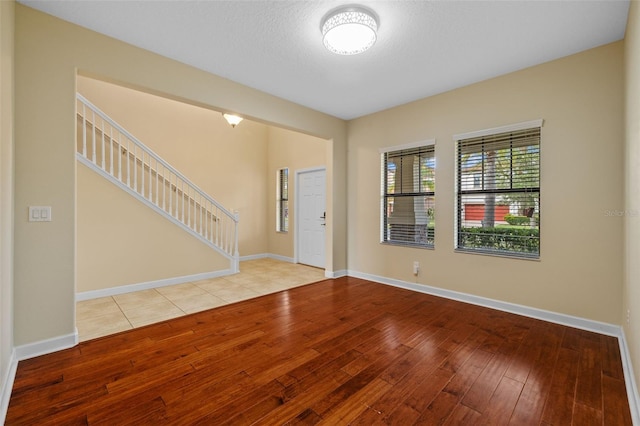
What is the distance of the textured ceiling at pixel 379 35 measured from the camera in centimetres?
223

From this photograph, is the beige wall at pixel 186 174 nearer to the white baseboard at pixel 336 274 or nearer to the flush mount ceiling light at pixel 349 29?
the white baseboard at pixel 336 274

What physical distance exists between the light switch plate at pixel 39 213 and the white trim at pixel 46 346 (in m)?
1.00

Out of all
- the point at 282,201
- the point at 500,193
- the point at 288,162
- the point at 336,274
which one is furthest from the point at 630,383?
the point at 282,201

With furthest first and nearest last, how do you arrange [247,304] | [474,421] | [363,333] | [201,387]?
[247,304] → [363,333] → [201,387] → [474,421]

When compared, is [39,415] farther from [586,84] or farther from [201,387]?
[586,84]

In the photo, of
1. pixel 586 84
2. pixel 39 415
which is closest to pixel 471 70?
pixel 586 84

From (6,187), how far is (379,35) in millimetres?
3126

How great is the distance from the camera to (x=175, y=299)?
148 inches

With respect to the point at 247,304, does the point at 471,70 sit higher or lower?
higher

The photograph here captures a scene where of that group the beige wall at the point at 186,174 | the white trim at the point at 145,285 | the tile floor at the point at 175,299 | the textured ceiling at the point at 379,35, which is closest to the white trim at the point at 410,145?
the textured ceiling at the point at 379,35

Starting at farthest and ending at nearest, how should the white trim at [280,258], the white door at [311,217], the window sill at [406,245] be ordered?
the white trim at [280,258] < the white door at [311,217] < the window sill at [406,245]

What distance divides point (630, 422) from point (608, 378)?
1.62 ft

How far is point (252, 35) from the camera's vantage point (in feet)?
8.50

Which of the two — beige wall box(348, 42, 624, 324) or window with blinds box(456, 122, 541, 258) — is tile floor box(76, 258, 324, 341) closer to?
beige wall box(348, 42, 624, 324)
